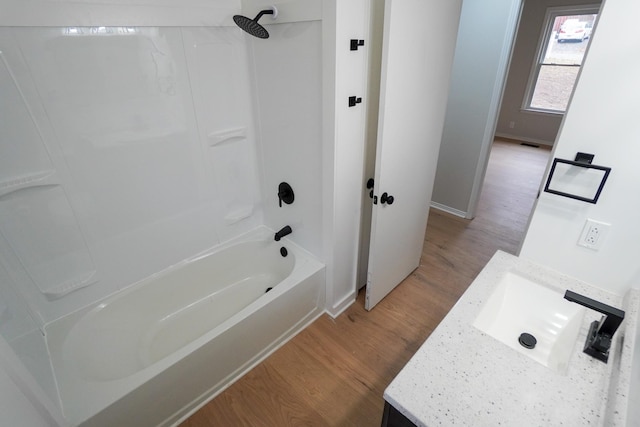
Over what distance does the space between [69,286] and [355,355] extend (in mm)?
1571

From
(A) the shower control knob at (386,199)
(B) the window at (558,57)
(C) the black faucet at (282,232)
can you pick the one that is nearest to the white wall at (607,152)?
(A) the shower control knob at (386,199)

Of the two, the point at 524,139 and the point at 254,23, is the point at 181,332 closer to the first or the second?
the point at 254,23

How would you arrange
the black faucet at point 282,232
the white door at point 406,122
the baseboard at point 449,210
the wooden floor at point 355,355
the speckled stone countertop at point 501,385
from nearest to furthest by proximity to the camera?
1. the speckled stone countertop at point 501,385
2. the white door at point 406,122
3. the wooden floor at point 355,355
4. the black faucet at point 282,232
5. the baseboard at point 449,210

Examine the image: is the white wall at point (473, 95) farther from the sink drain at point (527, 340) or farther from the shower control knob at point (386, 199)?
the sink drain at point (527, 340)

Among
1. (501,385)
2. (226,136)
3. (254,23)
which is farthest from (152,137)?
(501,385)

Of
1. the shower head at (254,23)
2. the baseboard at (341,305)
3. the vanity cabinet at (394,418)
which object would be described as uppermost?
the shower head at (254,23)

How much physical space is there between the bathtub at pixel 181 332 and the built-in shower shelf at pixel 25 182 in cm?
69

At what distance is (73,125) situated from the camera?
54.4 inches

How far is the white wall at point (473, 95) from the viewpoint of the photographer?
2473 millimetres

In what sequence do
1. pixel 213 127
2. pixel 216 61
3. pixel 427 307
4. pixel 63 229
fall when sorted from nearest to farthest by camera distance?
pixel 63 229
pixel 216 61
pixel 213 127
pixel 427 307

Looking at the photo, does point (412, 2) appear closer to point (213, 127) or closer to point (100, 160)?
point (213, 127)

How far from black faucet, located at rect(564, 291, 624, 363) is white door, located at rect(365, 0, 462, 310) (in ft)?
3.15

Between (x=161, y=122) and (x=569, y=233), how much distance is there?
6.34 feet

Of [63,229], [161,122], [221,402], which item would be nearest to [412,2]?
[161,122]
